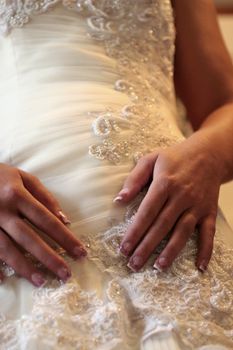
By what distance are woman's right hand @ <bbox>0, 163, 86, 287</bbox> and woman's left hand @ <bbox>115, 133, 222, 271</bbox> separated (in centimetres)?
8

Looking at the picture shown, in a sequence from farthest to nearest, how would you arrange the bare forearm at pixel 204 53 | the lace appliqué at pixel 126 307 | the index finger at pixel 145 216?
the bare forearm at pixel 204 53 < the index finger at pixel 145 216 < the lace appliqué at pixel 126 307

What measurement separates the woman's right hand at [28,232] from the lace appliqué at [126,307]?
0.02 metres

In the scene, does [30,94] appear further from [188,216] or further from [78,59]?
[188,216]

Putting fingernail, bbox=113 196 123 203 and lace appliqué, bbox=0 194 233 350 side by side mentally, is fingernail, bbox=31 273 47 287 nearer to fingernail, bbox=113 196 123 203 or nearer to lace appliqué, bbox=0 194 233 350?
lace appliqué, bbox=0 194 233 350


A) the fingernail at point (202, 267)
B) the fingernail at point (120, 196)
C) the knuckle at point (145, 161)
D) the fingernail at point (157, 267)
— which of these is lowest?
the fingernail at point (202, 267)

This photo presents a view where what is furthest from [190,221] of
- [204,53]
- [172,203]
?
[204,53]

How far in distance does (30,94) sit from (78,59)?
0.11 meters

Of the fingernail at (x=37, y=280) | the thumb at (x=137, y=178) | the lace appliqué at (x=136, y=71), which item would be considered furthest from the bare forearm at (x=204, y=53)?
the fingernail at (x=37, y=280)

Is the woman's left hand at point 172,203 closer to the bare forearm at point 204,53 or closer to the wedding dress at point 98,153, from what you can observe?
the wedding dress at point 98,153

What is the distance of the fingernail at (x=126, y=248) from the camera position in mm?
766

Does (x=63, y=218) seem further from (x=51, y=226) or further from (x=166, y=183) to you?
(x=166, y=183)

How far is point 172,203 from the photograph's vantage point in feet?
2.67

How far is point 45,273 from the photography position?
0.74m

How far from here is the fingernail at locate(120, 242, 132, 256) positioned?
0.77 metres
